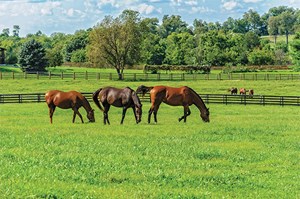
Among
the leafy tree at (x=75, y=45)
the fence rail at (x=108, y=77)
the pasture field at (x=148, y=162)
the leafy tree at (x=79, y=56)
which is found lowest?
the pasture field at (x=148, y=162)

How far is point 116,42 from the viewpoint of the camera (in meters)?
63.4

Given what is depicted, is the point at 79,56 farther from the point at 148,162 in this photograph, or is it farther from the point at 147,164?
the point at 147,164

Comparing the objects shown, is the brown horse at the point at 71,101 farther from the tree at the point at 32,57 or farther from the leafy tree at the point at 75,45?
the leafy tree at the point at 75,45

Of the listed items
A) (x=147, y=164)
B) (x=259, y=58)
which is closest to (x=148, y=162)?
(x=147, y=164)

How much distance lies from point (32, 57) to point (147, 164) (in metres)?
66.1

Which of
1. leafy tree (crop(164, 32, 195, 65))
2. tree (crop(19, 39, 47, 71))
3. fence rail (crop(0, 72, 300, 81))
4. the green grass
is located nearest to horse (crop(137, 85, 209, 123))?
the green grass

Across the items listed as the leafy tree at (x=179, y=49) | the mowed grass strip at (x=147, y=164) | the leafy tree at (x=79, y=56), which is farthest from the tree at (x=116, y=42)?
the leafy tree at (x=79, y=56)

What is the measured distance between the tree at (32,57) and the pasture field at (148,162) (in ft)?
190

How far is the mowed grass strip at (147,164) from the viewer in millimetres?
8359

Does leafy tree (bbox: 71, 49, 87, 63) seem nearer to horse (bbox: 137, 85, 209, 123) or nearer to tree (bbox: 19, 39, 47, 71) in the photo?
tree (bbox: 19, 39, 47, 71)

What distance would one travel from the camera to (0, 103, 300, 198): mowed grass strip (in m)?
8.36

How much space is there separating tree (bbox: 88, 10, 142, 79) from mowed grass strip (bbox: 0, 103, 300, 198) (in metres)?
46.9

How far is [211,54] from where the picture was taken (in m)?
101

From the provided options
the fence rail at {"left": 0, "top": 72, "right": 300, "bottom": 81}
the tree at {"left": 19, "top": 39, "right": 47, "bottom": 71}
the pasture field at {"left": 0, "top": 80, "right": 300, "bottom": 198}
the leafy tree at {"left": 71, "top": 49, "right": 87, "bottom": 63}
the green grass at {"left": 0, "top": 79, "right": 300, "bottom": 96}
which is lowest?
the pasture field at {"left": 0, "top": 80, "right": 300, "bottom": 198}
